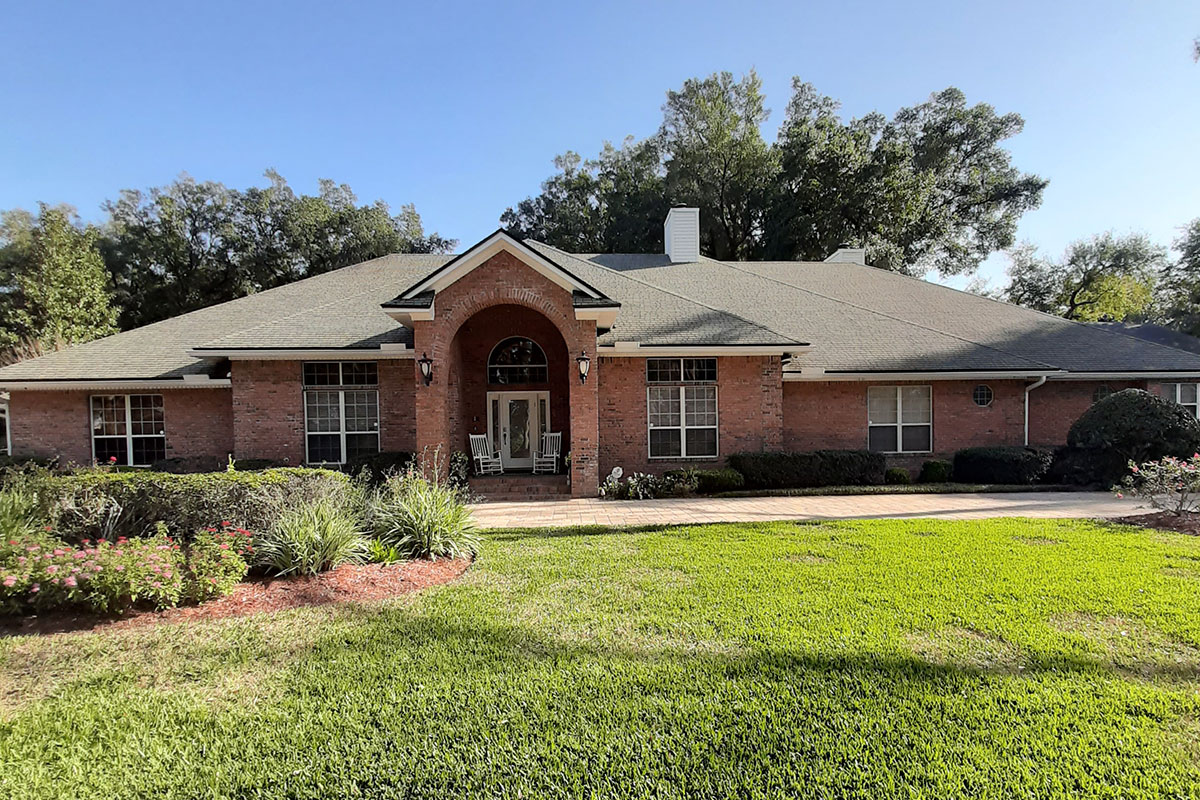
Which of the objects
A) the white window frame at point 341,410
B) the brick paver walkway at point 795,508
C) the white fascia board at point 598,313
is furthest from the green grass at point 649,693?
the white window frame at point 341,410

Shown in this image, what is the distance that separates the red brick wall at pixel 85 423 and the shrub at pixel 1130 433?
2096 centimetres

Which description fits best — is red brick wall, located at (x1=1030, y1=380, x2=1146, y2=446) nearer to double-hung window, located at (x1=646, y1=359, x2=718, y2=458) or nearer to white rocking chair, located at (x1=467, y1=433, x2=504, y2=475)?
double-hung window, located at (x1=646, y1=359, x2=718, y2=458)

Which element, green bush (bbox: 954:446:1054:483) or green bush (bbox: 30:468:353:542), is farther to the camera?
green bush (bbox: 954:446:1054:483)

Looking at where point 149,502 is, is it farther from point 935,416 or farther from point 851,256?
point 851,256

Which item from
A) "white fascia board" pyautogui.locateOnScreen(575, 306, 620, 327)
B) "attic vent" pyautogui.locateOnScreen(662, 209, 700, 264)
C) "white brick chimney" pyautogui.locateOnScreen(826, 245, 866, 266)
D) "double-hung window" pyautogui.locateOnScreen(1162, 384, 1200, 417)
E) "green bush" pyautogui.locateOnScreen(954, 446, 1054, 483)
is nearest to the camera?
"white fascia board" pyautogui.locateOnScreen(575, 306, 620, 327)

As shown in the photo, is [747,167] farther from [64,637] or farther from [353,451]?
[64,637]

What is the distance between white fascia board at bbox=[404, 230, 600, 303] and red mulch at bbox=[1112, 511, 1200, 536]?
10.3m

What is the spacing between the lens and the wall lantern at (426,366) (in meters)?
12.1

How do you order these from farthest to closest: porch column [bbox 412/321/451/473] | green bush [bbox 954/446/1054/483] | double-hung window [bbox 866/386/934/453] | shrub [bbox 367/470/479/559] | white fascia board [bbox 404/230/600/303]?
double-hung window [bbox 866/386/934/453] → green bush [bbox 954/446/1054/483] → porch column [bbox 412/321/451/473] → white fascia board [bbox 404/230/600/303] → shrub [bbox 367/470/479/559]

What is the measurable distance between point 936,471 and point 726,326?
6.68 metres

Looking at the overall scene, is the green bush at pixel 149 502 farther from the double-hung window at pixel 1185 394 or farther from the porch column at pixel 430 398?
the double-hung window at pixel 1185 394

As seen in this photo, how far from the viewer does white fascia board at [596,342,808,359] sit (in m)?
12.9

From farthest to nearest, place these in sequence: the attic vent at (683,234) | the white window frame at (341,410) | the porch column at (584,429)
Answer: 1. the attic vent at (683,234)
2. the white window frame at (341,410)
3. the porch column at (584,429)

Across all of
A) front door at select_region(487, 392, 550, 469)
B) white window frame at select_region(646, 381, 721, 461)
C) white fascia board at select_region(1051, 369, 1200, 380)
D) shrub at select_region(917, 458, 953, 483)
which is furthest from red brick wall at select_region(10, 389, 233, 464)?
white fascia board at select_region(1051, 369, 1200, 380)
